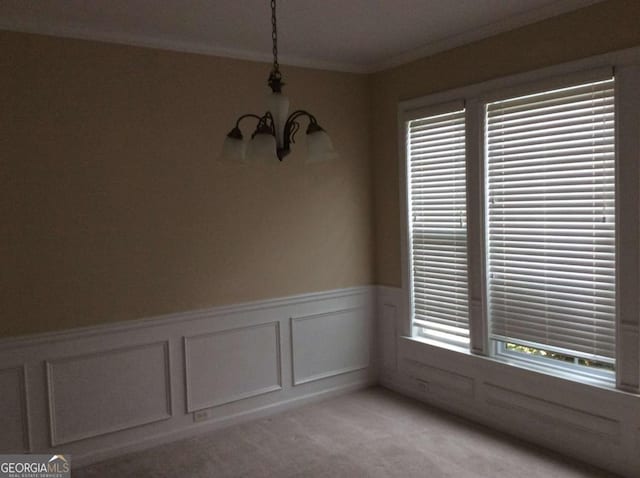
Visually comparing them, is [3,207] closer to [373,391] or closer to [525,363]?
[373,391]

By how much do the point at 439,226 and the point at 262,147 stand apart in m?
2.36

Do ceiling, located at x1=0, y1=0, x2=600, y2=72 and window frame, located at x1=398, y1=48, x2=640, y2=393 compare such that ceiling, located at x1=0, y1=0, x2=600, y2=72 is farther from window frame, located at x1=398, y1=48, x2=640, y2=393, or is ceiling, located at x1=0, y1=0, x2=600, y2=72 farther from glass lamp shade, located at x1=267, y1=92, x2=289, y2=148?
glass lamp shade, located at x1=267, y1=92, x2=289, y2=148

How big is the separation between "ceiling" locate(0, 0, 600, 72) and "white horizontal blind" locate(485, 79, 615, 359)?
584 mm

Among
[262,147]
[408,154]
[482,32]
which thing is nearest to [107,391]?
[262,147]

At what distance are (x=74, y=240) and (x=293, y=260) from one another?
5.51ft

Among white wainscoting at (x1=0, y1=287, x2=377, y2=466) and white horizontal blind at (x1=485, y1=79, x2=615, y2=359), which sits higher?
white horizontal blind at (x1=485, y1=79, x2=615, y2=359)

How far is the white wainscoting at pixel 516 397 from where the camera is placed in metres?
3.25

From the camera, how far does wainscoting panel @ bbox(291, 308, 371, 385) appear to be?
15.0ft

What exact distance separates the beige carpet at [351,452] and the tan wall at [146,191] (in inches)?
38.4

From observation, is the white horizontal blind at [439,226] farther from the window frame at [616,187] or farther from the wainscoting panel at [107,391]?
the wainscoting panel at [107,391]

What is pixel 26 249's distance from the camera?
3.42 m

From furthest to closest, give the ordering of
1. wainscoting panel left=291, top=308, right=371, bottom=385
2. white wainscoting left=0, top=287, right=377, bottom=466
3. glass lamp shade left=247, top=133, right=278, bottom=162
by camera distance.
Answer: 1. wainscoting panel left=291, top=308, right=371, bottom=385
2. white wainscoting left=0, top=287, right=377, bottom=466
3. glass lamp shade left=247, top=133, right=278, bottom=162

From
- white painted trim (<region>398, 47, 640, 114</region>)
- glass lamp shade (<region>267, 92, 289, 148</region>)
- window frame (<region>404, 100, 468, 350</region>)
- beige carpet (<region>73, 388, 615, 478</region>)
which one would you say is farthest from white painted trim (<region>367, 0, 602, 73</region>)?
beige carpet (<region>73, 388, 615, 478</region>)

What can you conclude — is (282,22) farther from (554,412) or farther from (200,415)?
(554,412)
